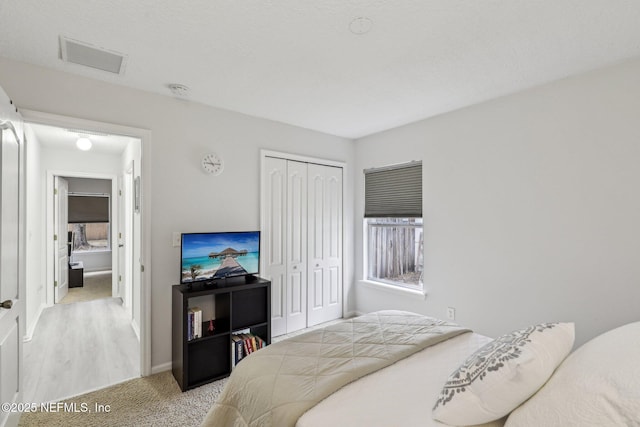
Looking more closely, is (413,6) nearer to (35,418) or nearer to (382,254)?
(382,254)

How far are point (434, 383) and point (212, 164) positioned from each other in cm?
264

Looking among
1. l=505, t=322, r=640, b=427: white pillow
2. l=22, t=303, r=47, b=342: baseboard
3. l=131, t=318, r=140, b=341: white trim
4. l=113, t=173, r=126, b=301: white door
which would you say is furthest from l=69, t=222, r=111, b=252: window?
l=505, t=322, r=640, b=427: white pillow

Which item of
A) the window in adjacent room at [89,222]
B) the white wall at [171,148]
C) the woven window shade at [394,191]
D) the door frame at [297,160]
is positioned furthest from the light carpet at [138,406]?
the window in adjacent room at [89,222]

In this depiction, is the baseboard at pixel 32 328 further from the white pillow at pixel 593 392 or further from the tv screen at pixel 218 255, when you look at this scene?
the white pillow at pixel 593 392

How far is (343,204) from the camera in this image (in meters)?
4.31

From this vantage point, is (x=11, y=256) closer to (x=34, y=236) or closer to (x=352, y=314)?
(x=34, y=236)

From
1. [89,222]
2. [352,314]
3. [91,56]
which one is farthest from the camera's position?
[89,222]

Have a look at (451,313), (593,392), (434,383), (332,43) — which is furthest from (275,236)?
(593,392)

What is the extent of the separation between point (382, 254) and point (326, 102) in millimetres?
2130

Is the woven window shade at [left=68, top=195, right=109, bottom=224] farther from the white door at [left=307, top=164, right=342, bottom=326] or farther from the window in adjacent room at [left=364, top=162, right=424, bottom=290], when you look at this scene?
the window in adjacent room at [left=364, top=162, right=424, bottom=290]

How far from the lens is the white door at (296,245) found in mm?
3762

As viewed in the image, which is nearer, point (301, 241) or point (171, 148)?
point (171, 148)

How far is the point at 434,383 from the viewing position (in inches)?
58.2

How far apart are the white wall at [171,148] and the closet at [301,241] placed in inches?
10.0
